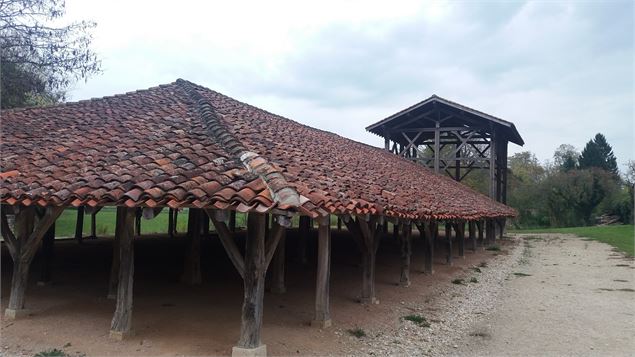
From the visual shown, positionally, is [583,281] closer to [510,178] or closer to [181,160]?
[181,160]

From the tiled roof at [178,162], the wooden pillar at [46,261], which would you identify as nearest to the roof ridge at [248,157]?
the tiled roof at [178,162]

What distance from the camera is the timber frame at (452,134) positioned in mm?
23453

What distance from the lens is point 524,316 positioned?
9.54 meters

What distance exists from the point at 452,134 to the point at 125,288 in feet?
69.4

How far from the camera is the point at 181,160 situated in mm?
7168

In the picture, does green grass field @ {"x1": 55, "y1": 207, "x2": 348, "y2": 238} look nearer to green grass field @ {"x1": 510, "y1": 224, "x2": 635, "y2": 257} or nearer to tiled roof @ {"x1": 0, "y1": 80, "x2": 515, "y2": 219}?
tiled roof @ {"x1": 0, "y1": 80, "x2": 515, "y2": 219}

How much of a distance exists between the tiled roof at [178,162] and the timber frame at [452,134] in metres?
12.2

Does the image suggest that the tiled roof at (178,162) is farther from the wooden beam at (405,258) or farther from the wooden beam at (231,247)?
the wooden beam at (405,258)

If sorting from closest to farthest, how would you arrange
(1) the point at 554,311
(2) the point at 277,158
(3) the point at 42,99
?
(2) the point at 277,158 < (1) the point at 554,311 < (3) the point at 42,99

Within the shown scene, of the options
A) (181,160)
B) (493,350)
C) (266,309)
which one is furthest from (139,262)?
(493,350)

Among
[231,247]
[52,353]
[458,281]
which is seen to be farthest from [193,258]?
[458,281]

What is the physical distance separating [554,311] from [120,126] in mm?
9096

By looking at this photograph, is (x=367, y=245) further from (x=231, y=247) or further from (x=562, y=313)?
(x=562, y=313)

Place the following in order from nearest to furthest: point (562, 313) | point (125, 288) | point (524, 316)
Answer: point (125, 288) → point (524, 316) → point (562, 313)
